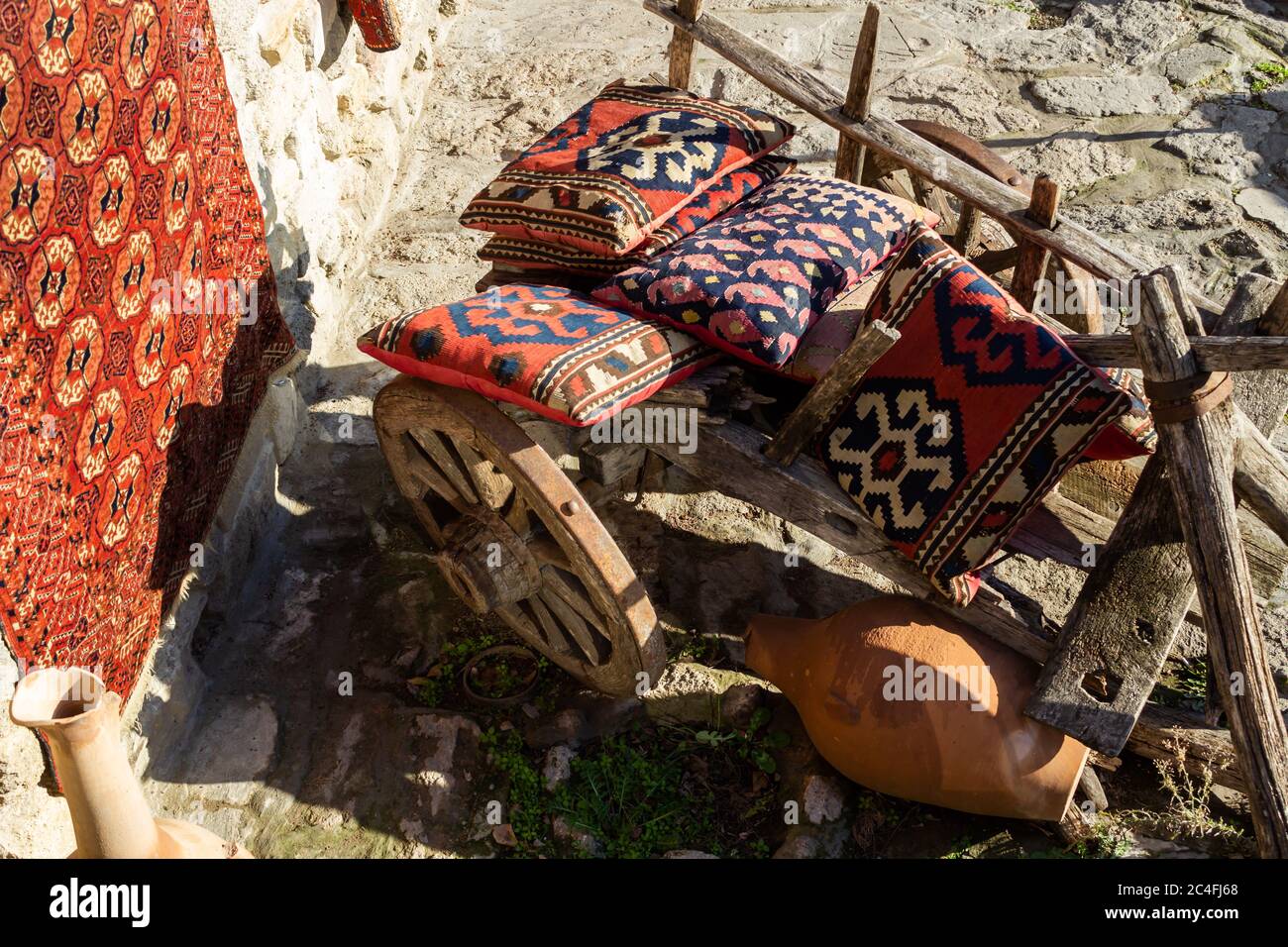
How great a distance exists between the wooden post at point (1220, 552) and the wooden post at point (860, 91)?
1811 mm

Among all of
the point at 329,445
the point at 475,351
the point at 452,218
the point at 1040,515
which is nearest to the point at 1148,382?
the point at 1040,515

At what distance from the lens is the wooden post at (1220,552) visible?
3.06 m

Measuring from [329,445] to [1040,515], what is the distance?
285 centimetres

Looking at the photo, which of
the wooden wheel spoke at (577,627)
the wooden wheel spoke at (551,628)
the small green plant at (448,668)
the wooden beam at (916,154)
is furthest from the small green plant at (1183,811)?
the small green plant at (448,668)

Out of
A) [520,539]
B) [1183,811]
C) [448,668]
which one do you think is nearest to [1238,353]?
[1183,811]

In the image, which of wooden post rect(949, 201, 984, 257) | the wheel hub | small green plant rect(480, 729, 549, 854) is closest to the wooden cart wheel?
the wheel hub

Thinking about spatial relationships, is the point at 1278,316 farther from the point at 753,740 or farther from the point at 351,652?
the point at 351,652

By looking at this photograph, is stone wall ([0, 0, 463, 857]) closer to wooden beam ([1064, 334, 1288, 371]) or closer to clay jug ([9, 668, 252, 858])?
clay jug ([9, 668, 252, 858])

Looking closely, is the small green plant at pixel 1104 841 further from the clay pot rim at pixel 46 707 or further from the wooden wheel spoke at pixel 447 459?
the clay pot rim at pixel 46 707

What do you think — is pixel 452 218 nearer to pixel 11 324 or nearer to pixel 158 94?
pixel 158 94

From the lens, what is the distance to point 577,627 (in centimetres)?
381

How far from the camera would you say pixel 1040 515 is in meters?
3.79

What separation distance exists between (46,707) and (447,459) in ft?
5.34
